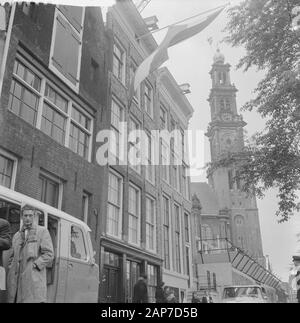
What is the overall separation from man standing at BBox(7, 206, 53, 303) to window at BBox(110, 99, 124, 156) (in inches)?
391

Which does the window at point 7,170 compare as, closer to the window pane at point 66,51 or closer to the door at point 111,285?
the window pane at point 66,51

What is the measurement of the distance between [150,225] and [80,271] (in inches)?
429

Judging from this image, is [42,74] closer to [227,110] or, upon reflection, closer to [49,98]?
[49,98]

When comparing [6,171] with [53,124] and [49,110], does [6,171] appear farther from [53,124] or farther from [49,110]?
[49,110]

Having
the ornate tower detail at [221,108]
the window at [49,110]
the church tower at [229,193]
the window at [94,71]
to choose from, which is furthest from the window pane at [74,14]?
the church tower at [229,193]

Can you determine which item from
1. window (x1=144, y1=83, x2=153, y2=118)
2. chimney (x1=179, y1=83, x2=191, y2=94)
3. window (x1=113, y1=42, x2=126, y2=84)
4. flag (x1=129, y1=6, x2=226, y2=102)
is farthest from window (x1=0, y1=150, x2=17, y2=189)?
chimney (x1=179, y1=83, x2=191, y2=94)

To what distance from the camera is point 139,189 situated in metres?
16.9

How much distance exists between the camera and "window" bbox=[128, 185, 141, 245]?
1565 cm

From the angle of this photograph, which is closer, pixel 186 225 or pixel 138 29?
pixel 138 29

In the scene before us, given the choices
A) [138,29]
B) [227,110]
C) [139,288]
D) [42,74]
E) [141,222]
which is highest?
[227,110]

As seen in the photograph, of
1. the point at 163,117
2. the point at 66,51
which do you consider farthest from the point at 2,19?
the point at 163,117

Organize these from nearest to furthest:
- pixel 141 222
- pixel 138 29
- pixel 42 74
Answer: pixel 42 74 → pixel 141 222 → pixel 138 29
